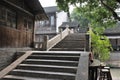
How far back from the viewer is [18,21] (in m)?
11.8

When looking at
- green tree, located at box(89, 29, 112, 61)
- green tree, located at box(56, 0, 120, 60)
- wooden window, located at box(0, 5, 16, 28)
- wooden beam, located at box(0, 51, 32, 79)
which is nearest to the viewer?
wooden beam, located at box(0, 51, 32, 79)

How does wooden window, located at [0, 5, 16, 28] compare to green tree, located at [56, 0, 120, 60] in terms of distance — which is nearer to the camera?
wooden window, located at [0, 5, 16, 28]

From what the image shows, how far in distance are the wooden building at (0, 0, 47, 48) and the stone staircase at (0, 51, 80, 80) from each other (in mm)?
1808

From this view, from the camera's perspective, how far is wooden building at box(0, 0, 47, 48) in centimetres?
1011

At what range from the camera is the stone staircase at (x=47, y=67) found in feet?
25.3

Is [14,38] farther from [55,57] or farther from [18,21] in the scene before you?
[55,57]

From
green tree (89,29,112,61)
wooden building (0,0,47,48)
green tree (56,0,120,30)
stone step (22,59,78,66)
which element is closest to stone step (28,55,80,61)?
stone step (22,59,78,66)

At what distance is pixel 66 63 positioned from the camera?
8578 mm

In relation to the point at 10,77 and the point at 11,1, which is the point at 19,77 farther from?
the point at 11,1

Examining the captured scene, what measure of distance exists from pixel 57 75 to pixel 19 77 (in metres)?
1.62

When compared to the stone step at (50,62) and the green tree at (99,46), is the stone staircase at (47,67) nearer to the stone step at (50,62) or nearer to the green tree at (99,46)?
the stone step at (50,62)

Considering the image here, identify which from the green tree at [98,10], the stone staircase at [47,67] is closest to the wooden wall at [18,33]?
the stone staircase at [47,67]

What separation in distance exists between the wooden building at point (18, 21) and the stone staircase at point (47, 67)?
181 cm

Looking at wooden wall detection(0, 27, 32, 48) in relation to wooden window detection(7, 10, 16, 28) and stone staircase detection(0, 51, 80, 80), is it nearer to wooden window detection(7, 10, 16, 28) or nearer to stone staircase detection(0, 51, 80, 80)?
wooden window detection(7, 10, 16, 28)
